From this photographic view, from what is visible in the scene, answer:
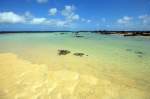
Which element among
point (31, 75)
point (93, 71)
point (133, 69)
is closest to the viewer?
point (31, 75)

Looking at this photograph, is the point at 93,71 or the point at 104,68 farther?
the point at 104,68

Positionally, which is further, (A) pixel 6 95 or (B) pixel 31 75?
(B) pixel 31 75

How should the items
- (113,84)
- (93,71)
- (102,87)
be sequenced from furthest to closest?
(93,71) < (113,84) < (102,87)

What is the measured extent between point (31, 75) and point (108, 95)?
11.4 feet

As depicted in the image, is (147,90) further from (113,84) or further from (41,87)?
(41,87)

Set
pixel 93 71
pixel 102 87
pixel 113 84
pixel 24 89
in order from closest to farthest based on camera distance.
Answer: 1. pixel 24 89
2. pixel 102 87
3. pixel 113 84
4. pixel 93 71

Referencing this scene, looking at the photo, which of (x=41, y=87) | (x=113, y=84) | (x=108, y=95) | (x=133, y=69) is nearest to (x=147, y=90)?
(x=113, y=84)

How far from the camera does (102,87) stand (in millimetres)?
5668

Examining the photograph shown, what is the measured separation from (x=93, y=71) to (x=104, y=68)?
95 centimetres

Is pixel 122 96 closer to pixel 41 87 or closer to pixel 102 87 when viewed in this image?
pixel 102 87

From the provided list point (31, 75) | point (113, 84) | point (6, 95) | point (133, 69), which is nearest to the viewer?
point (6, 95)

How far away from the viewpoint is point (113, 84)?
19.8 ft

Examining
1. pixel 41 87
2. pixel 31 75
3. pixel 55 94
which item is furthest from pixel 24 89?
pixel 31 75

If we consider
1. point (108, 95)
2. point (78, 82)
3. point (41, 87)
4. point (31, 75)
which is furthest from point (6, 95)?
point (108, 95)
